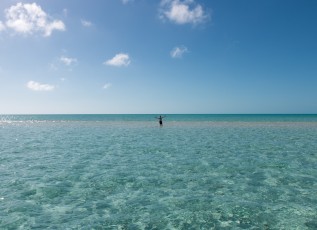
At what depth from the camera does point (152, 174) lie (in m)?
17.8

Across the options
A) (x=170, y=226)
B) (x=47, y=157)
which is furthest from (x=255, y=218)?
(x=47, y=157)

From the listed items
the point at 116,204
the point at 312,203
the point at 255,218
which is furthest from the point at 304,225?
the point at 116,204

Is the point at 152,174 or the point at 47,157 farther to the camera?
the point at 47,157

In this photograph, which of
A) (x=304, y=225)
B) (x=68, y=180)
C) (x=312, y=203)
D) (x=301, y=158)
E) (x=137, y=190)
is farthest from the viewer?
(x=301, y=158)

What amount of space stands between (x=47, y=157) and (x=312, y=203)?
20526 mm

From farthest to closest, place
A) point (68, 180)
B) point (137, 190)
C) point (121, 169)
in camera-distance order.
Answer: point (121, 169)
point (68, 180)
point (137, 190)

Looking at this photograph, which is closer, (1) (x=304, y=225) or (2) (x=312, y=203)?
(1) (x=304, y=225)

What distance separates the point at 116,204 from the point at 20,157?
15.8 m

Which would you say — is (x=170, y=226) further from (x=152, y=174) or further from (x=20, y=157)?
(x=20, y=157)

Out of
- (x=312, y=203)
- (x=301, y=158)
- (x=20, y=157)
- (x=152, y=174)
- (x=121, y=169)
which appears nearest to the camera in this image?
(x=312, y=203)

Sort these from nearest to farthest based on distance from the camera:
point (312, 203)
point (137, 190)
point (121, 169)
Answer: point (312, 203) < point (137, 190) < point (121, 169)

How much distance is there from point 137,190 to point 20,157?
14910 millimetres

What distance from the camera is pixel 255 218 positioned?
10789 millimetres

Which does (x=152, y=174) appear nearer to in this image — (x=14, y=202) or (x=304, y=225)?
(x=14, y=202)
